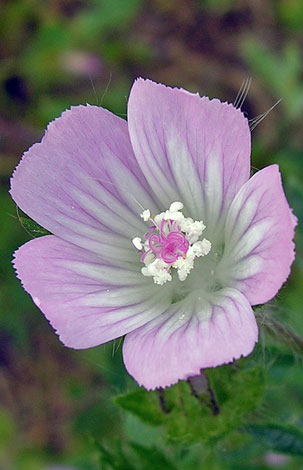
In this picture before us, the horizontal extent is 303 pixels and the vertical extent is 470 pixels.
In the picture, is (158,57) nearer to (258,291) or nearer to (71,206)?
(71,206)

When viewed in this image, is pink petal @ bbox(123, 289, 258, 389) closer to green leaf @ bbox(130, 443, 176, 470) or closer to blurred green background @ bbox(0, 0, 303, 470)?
green leaf @ bbox(130, 443, 176, 470)

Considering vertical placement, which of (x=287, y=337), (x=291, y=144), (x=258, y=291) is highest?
(x=258, y=291)

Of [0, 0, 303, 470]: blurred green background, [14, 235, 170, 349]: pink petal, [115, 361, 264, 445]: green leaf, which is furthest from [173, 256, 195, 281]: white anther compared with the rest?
[0, 0, 303, 470]: blurred green background

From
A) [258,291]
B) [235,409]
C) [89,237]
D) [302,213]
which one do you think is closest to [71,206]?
[89,237]

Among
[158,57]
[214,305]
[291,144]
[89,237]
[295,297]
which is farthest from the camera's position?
[158,57]

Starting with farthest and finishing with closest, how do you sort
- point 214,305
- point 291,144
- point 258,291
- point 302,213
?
point 291,144, point 302,213, point 214,305, point 258,291

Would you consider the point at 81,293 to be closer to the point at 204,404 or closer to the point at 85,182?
the point at 85,182

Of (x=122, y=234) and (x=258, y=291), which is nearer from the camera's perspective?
(x=258, y=291)
